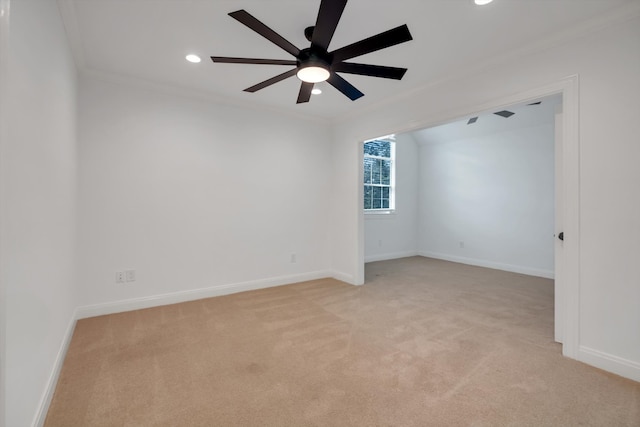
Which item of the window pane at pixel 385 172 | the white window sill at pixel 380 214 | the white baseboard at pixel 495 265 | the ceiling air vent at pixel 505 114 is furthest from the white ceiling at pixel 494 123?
the white baseboard at pixel 495 265

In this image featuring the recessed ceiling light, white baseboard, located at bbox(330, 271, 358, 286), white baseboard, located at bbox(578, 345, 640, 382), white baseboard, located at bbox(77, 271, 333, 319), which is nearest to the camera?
white baseboard, located at bbox(578, 345, 640, 382)

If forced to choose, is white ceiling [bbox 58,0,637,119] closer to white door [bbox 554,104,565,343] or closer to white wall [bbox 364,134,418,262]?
white door [bbox 554,104,565,343]

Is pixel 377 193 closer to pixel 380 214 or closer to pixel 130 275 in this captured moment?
pixel 380 214

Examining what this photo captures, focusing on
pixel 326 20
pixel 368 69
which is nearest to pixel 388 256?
pixel 368 69

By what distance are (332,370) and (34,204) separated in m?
2.11

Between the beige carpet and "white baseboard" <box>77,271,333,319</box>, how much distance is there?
0.13m

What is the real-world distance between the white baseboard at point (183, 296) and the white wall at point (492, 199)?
3553 mm

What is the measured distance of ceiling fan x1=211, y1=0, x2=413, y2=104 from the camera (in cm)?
163

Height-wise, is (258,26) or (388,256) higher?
(258,26)

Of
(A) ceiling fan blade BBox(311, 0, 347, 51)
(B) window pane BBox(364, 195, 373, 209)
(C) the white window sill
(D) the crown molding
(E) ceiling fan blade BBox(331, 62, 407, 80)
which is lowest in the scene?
(C) the white window sill

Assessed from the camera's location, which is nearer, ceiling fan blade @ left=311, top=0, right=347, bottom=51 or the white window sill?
ceiling fan blade @ left=311, top=0, right=347, bottom=51

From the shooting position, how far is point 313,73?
2.16 m

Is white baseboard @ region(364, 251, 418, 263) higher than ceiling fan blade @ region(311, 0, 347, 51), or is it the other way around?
ceiling fan blade @ region(311, 0, 347, 51)

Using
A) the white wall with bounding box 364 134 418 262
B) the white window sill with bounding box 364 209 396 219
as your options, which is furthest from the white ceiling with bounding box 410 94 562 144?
the white window sill with bounding box 364 209 396 219
